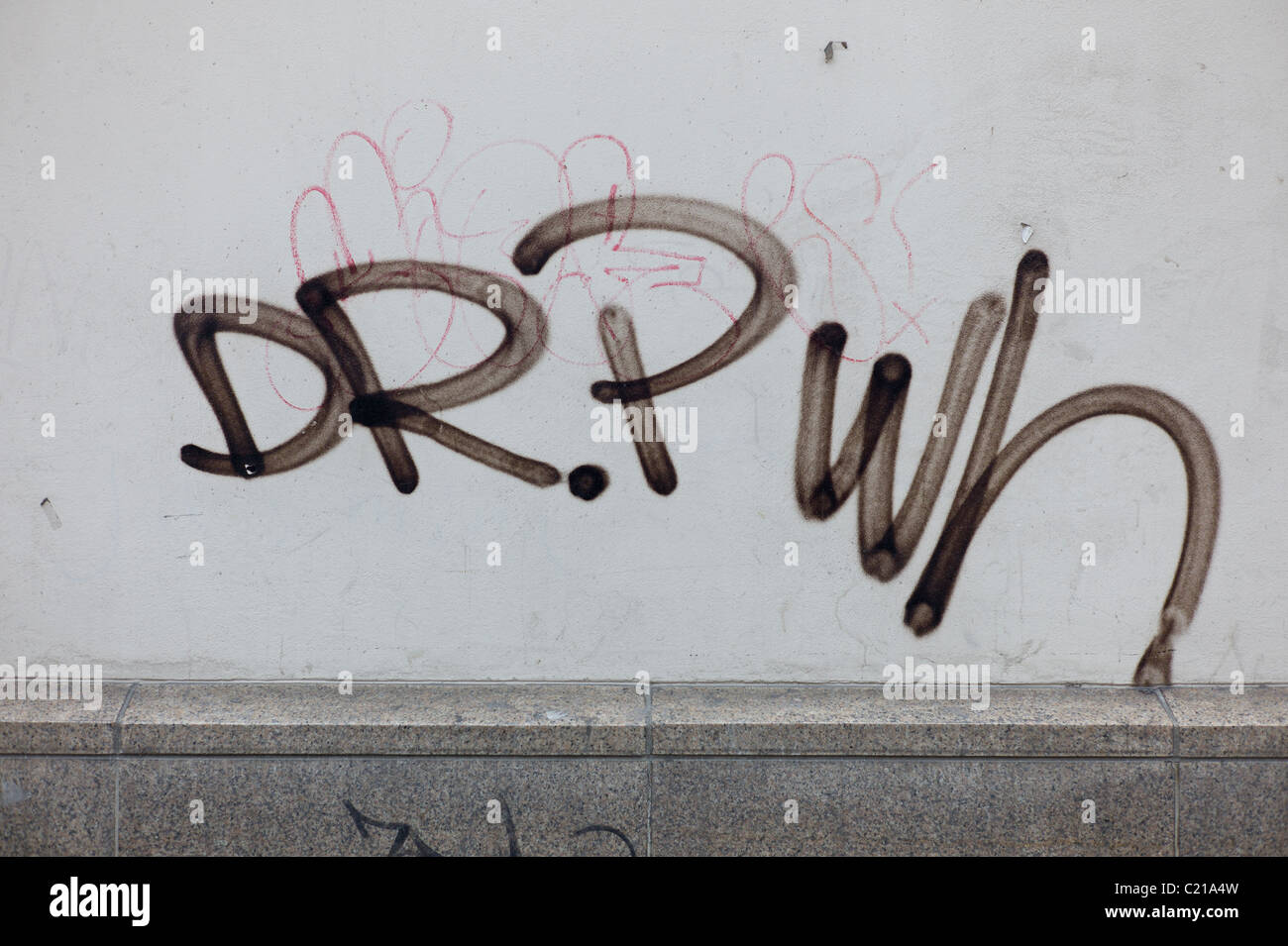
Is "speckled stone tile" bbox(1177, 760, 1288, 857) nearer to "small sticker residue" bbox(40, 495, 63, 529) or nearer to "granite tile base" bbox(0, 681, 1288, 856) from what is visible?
"granite tile base" bbox(0, 681, 1288, 856)

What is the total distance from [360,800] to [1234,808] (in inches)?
126

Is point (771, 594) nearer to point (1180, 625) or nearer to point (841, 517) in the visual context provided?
point (841, 517)

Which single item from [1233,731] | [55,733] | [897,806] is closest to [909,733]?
[897,806]

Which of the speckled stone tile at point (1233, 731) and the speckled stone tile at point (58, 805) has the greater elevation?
the speckled stone tile at point (1233, 731)

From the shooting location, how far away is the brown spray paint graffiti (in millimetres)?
4172

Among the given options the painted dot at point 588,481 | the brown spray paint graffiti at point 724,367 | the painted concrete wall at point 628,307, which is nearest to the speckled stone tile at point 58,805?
the painted concrete wall at point 628,307

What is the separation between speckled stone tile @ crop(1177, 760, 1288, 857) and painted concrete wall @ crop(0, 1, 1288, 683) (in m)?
0.38

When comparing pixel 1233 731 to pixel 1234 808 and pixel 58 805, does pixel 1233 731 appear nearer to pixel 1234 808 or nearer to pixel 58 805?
pixel 1234 808

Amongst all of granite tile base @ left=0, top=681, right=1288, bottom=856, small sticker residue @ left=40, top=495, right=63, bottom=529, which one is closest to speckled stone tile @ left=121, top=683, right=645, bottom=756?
→ granite tile base @ left=0, top=681, right=1288, bottom=856

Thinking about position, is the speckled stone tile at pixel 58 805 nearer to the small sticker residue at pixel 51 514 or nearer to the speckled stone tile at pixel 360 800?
the speckled stone tile at pixel 360 800

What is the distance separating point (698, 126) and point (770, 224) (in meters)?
0.45

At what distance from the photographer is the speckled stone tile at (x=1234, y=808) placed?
13.3ft

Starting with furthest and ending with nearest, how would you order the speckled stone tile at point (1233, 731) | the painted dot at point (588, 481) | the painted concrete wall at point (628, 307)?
the painted dot at point (588, 481) → the painted concrete wall at point (628, 307) → the speckled stone tile at point (1233, 731)

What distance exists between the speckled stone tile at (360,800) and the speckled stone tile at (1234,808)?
6.57 feet
